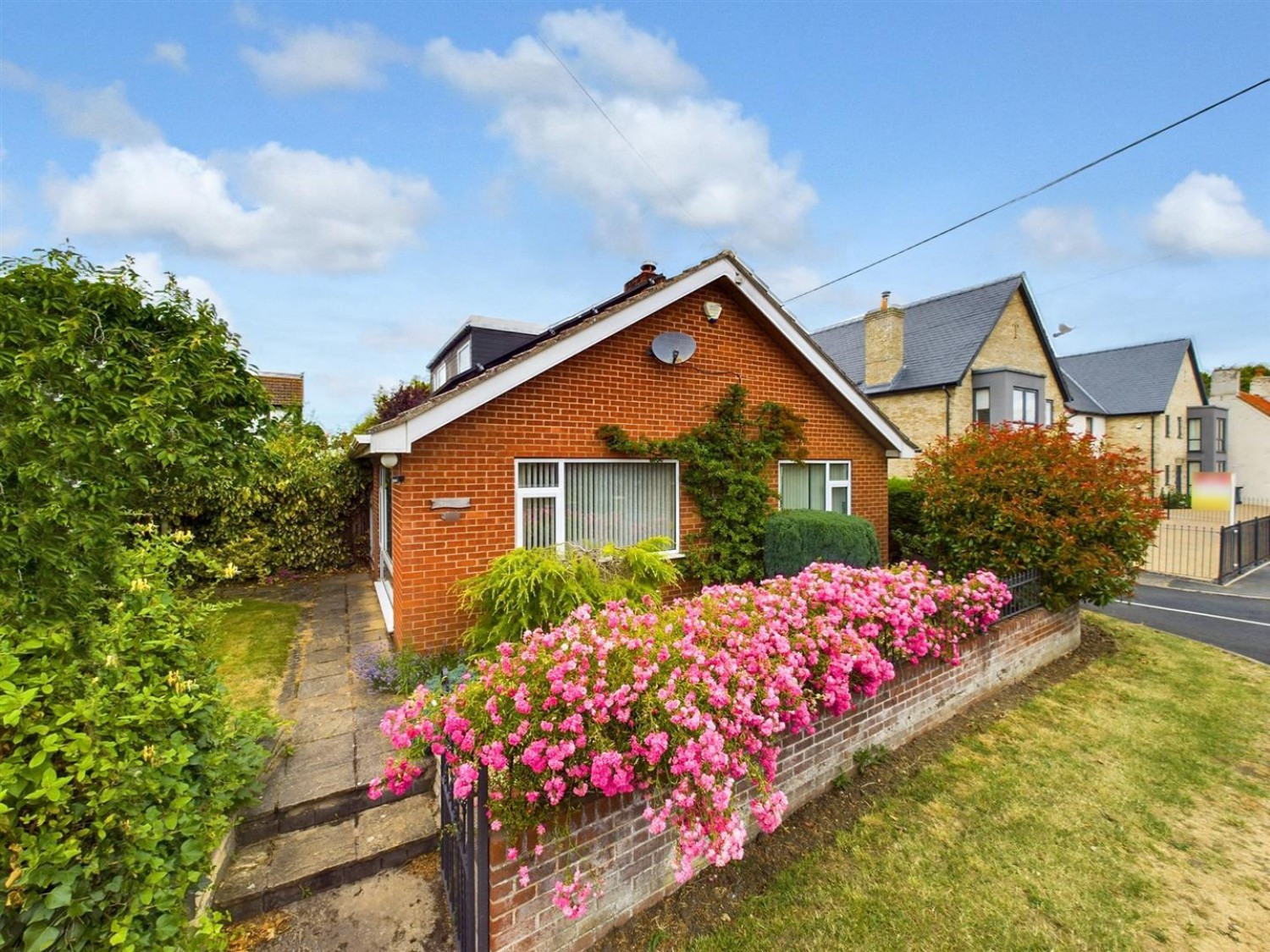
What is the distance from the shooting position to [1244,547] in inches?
585

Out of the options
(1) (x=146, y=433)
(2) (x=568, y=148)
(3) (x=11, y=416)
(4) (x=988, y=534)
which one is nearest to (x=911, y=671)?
(4) (x=988, y=534)

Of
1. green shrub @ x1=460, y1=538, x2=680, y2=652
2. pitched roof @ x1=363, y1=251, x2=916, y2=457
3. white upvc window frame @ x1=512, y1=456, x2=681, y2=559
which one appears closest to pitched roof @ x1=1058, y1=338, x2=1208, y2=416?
pitched roof @ x1=363, y1=251, x2=916, y2=457

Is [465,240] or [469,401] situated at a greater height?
[465,240]

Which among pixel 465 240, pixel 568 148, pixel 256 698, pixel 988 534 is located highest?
pixel 568 148

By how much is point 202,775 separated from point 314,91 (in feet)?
25.8

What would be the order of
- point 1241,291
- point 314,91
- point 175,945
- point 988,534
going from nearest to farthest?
1. point 175,945
2. point 314,91
3. point 988,534
4. point 1241,291

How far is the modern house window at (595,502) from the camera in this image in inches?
254

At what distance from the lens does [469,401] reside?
5746 millimetres

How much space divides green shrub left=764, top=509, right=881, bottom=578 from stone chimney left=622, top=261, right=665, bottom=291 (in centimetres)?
500

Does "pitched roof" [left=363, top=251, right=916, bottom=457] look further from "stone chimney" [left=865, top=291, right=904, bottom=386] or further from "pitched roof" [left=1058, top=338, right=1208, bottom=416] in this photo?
"pitched roof" [left=1058, top=338, right=1208, bottom=416]

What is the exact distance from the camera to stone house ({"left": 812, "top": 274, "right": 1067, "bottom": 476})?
1912 cm

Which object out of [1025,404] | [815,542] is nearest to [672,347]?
[815,542]

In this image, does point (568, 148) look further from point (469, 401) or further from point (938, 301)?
point (938, 301)

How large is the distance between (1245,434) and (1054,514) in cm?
4107
